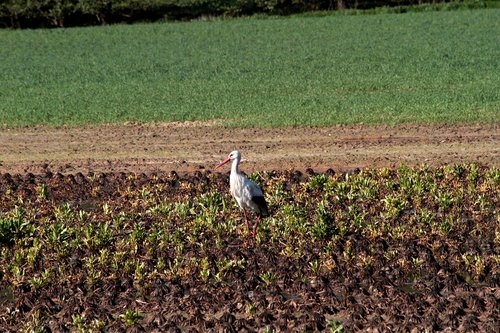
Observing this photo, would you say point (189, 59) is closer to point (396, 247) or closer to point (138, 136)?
point (138, 136)

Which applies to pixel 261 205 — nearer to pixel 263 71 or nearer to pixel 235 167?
pixel 235 167

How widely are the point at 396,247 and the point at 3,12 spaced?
161 feet

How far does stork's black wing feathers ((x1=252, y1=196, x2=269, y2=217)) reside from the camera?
14.7 meters

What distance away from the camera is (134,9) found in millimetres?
60531

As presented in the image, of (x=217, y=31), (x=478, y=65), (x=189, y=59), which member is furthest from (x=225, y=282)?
(x=217, y=31)

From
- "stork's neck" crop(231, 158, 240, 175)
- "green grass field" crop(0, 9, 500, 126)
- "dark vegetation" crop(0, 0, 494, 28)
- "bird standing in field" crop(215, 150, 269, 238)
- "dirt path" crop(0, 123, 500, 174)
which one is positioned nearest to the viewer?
"bird standing in field" crop(215, 150, 269, 238)

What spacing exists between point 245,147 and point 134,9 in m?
40.4

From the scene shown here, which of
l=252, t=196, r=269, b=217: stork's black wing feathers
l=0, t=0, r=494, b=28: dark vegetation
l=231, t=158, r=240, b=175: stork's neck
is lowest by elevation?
l=0, t=0, r=494, b=28: dark vegetation

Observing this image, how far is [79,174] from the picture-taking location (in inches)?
745

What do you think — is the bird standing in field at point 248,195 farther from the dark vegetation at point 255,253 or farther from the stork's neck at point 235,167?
the dark vegetation at point 255,253

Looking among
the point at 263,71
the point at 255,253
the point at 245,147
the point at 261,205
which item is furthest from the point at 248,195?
the point at 263,71

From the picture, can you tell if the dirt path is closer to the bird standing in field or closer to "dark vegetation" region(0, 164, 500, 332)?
"dark vegetation" region(0, 164, 500, 332)

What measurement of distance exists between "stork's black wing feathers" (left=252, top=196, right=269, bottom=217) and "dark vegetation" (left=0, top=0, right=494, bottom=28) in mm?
44587

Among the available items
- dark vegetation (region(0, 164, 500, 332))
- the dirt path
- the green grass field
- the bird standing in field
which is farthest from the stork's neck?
the green grass field
